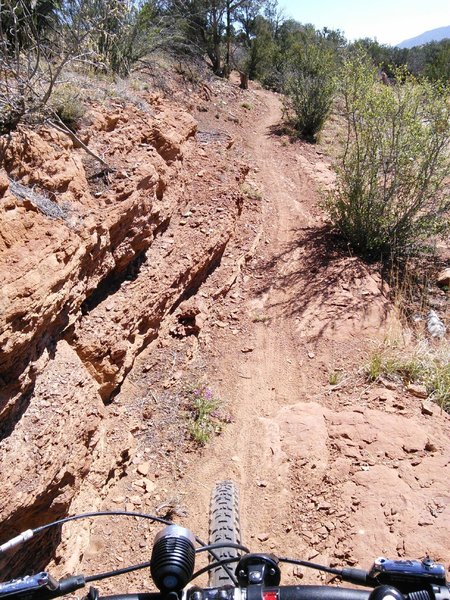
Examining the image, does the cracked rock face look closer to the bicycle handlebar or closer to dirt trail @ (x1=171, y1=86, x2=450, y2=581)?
dirt trail @ (x1=171, y1=86, x2=450, y2=581)

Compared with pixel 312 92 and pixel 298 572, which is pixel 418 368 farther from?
pixel 312 92

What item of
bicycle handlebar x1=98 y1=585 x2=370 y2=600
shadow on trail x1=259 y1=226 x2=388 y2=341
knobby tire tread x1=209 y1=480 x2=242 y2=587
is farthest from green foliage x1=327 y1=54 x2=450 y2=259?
bicycle handlebar x1=98 y1=585 x2=370 y2=600

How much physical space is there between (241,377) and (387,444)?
5.02ft

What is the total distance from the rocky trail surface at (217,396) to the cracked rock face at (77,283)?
18 millimetres

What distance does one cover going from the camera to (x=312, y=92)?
10.8 meters

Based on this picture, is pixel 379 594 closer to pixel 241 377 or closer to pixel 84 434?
pixel 84 434

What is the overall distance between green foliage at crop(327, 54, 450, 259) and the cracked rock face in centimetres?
203

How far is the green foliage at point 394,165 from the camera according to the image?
5500mm

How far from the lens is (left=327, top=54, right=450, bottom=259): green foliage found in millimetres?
5500

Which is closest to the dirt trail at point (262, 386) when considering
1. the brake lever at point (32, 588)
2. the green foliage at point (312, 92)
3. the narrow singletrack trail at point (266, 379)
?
the narrow singletrack trail at point (266, 379)

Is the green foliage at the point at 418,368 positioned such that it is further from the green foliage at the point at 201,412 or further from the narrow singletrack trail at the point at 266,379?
the green foliage at the point at 201,412

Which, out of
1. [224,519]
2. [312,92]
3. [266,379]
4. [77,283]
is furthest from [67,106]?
[312,92]

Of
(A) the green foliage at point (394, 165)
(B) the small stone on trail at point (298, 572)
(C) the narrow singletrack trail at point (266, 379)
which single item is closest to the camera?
(B) the small stone on trail at point (298, 572)

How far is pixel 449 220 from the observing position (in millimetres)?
5902
